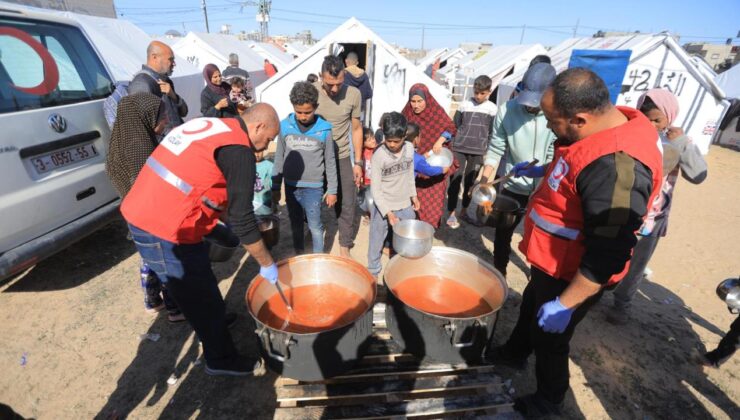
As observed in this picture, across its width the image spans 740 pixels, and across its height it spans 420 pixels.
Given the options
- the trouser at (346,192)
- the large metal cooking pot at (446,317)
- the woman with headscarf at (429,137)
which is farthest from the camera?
the woman with headscarf at (429,137)

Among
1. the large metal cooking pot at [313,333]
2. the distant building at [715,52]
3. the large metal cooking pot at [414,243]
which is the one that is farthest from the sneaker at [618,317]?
the distant building at [715,52]

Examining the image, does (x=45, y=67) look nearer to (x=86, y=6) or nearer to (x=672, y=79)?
(x=672, y=79)

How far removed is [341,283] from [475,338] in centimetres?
114

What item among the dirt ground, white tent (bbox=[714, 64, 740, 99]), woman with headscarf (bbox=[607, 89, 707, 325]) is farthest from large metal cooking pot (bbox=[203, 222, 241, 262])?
white tent (bbox=[714, 64, 740, 99])

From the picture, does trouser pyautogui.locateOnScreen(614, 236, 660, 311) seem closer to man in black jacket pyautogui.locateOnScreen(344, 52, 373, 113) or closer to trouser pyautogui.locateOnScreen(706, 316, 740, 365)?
trouser pyautogui.locateOnScreen(706, 316, 740, 365)

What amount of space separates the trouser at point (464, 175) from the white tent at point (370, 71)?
13.2 ft

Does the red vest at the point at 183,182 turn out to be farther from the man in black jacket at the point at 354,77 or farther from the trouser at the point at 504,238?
the man in black jacket at the point at 354,77

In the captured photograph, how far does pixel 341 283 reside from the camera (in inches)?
113

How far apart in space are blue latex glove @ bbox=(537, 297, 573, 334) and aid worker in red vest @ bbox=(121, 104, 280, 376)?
170 cm

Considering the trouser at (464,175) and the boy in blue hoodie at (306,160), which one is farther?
the trouser at (464,175)

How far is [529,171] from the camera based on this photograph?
9.46 ft

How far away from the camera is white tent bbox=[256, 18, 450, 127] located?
839 cm

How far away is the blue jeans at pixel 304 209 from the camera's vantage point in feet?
11.4

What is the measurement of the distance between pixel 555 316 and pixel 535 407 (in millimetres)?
903
